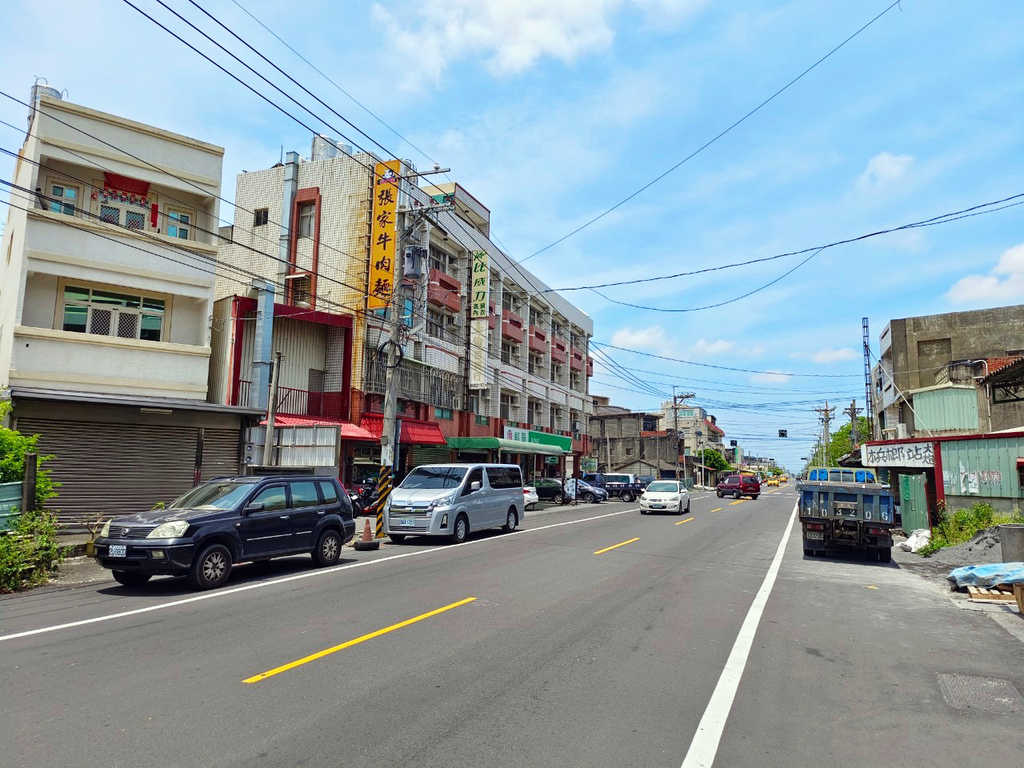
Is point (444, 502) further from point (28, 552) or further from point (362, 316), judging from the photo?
point (362, 316)

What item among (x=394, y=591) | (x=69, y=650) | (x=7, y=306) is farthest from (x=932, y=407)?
(x=7, y=306)

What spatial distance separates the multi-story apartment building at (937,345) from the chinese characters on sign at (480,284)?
21.2m

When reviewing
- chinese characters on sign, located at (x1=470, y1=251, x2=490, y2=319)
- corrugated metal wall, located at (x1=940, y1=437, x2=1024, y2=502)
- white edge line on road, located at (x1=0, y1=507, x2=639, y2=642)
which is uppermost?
chinese characters on sign, located at (x1=470, y1=251, x2=490, y2=319)

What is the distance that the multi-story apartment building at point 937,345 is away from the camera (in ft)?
118

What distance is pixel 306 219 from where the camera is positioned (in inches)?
1262

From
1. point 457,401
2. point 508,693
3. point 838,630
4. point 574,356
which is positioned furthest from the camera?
point 574,356

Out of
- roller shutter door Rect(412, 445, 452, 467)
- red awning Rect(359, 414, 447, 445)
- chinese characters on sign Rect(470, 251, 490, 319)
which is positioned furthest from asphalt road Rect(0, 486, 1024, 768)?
chinese characters on sign Rect(470, 251, 490, 319)

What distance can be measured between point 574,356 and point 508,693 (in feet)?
173

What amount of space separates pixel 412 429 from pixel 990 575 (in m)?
23.2

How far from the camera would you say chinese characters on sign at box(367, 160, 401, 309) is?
29.0 meters

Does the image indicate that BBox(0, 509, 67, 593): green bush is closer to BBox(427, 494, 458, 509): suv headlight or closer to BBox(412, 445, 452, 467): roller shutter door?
BBox(427, 494, 458, 509): suv headlight

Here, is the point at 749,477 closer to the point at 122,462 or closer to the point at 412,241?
the point at 412,241

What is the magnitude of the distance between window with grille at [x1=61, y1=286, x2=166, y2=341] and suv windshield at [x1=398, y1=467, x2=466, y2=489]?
955 centimetres

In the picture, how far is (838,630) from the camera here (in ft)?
26.7
